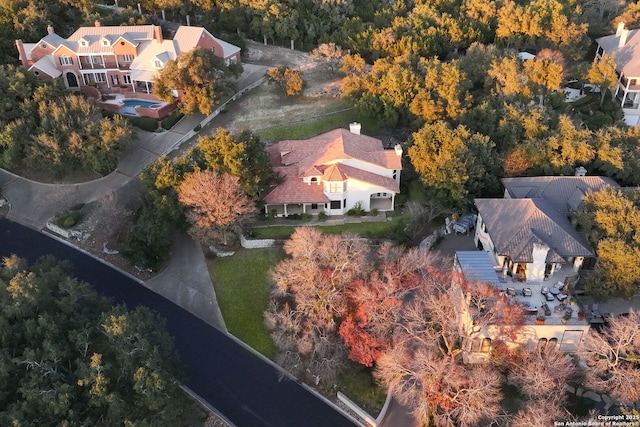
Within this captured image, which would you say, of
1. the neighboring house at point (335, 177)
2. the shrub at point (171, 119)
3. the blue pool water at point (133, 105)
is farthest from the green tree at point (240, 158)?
the blue pool water at point (133, 105)

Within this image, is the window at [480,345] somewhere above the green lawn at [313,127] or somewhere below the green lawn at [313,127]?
below

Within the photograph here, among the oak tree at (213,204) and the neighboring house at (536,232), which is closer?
the neighboring house at (536,232)

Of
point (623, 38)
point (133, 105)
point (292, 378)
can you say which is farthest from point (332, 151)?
point (623, 38)

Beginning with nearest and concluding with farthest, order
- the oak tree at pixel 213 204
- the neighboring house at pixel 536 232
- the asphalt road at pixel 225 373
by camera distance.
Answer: the asphalt road at pixel 225 373 < the neighboring house at pixel 536 232 < the oak tree at pixel 213 204

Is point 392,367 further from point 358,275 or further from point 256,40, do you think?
point 256,40

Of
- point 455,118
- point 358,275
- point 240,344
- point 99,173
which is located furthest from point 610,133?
point 99,173

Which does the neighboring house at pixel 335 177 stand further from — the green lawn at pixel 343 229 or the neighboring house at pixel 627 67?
the neighboring house at pixel 627 67

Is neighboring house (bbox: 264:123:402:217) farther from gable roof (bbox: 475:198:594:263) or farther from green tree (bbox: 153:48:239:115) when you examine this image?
green tree (bbox: 153:48:239:115)
